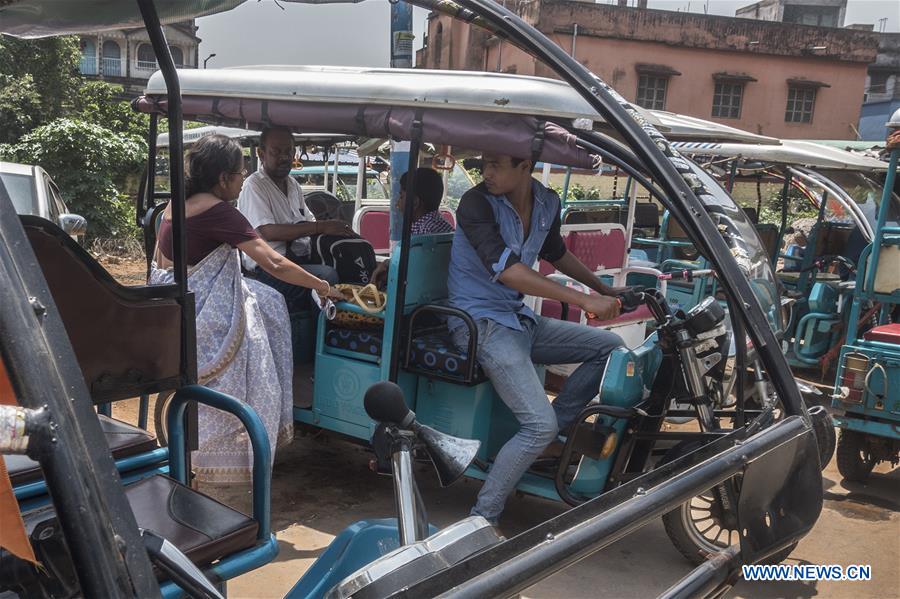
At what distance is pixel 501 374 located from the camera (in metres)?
3.73

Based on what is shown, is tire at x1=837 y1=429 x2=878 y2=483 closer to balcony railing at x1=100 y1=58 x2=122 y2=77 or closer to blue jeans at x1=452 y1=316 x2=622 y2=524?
blue jeans at x1=452 y1=316 x2=622 y2=524

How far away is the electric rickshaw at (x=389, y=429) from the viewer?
3.07ft

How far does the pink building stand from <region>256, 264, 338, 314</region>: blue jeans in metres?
19.7

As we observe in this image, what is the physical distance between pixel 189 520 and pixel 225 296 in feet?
6.19

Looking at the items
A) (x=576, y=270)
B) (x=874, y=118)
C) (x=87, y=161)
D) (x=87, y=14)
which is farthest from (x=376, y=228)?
(x=874, y=118)

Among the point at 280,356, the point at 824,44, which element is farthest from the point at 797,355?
the point at 824,44

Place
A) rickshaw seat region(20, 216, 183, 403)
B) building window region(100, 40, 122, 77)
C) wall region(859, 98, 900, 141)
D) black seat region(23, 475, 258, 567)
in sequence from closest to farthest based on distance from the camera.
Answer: black seat region(23, 475, 258, 567) < rickshaw seat region(20, 216, 183, 403) < wall region(859, 98, 900, 141) < building window region(100, 40, 122, 77)

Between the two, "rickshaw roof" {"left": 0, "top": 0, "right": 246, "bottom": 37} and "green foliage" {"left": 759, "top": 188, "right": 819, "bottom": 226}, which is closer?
"rickshaw roof" {"left": 0, "top": 0, "right": 246, "bottom": 37}

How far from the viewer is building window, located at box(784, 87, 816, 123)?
89.0 ft

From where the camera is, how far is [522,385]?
12.2ft

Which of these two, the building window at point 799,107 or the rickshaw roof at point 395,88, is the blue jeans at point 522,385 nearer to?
the rickshaw roof at point 395,88

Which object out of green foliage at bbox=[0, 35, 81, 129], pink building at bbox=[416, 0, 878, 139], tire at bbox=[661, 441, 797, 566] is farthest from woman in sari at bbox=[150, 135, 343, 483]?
pink building at bbox=[416, 0, 878, 139]

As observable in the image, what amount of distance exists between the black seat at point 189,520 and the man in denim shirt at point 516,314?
178 cm

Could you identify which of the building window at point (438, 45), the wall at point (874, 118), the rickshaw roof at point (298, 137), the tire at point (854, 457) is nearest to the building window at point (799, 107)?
the wall at point (874, 118)
